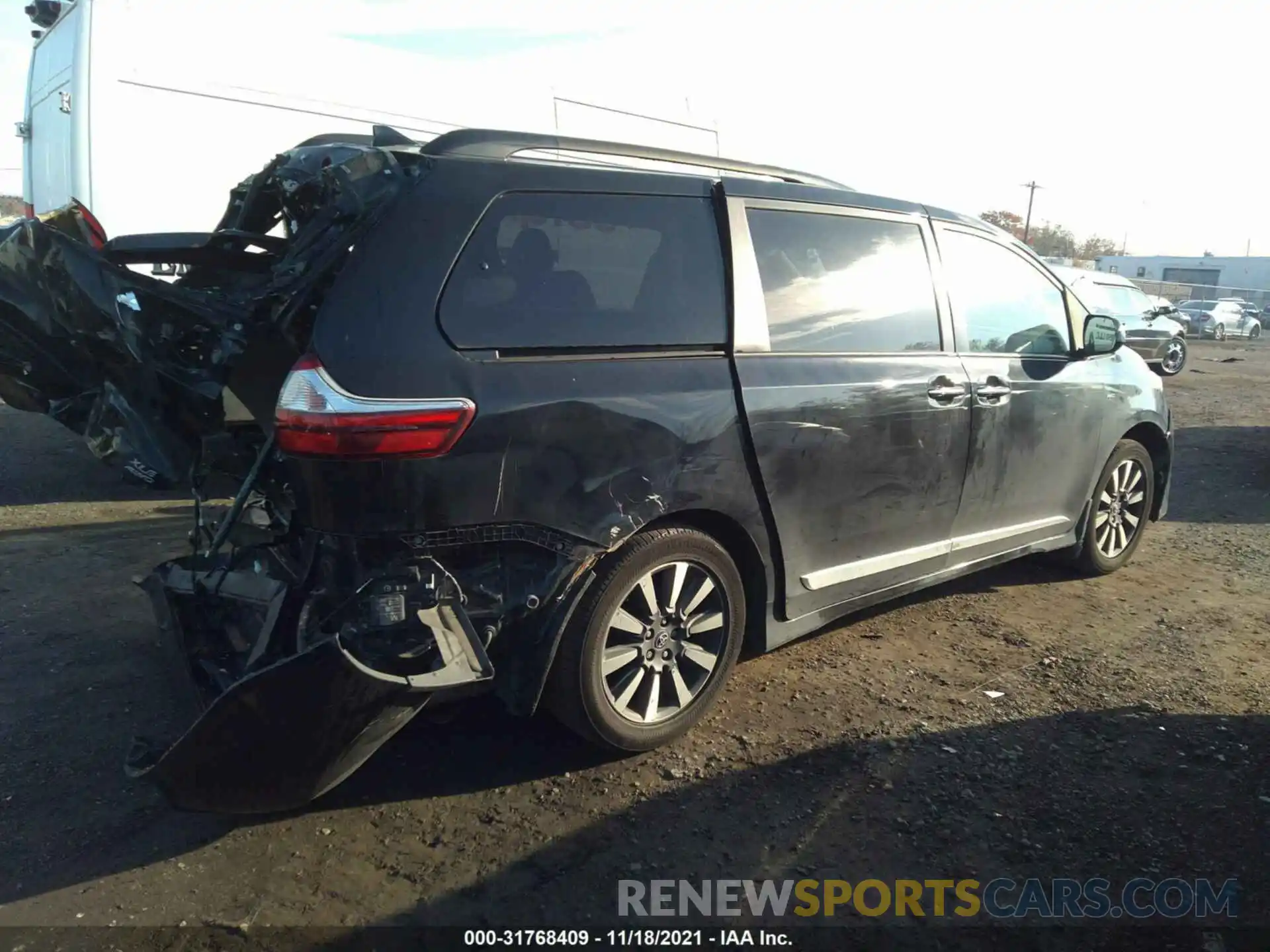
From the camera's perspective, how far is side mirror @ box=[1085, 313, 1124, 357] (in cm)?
488

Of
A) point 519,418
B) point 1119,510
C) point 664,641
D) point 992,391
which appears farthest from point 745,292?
point 1119,510

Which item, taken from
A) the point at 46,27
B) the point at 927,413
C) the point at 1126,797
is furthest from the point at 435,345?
the point at 46,27

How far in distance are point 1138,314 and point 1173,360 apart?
8.50 ft

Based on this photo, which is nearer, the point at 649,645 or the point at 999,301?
the point at 649,645

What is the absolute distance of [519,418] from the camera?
2.82 m

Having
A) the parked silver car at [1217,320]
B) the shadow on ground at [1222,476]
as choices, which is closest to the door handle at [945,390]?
the shadow on ground at [1222,476]

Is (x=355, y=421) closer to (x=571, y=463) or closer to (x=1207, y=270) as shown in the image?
(x=571, y=463)

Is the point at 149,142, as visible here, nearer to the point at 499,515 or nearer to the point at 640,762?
the point at 499,515

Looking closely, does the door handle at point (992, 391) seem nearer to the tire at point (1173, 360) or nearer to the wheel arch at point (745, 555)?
the wheel arch at point (745, 555)

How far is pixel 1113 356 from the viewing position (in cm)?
516

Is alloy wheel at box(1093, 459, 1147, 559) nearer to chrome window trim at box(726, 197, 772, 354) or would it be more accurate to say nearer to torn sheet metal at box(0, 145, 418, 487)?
chrome window trim at box(726, 197, 772, 354)

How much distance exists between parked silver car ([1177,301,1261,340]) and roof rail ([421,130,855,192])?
3517 centimetres

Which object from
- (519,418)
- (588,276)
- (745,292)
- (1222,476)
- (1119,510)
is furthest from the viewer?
(1222,476)

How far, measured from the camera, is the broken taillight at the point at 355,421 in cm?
263
